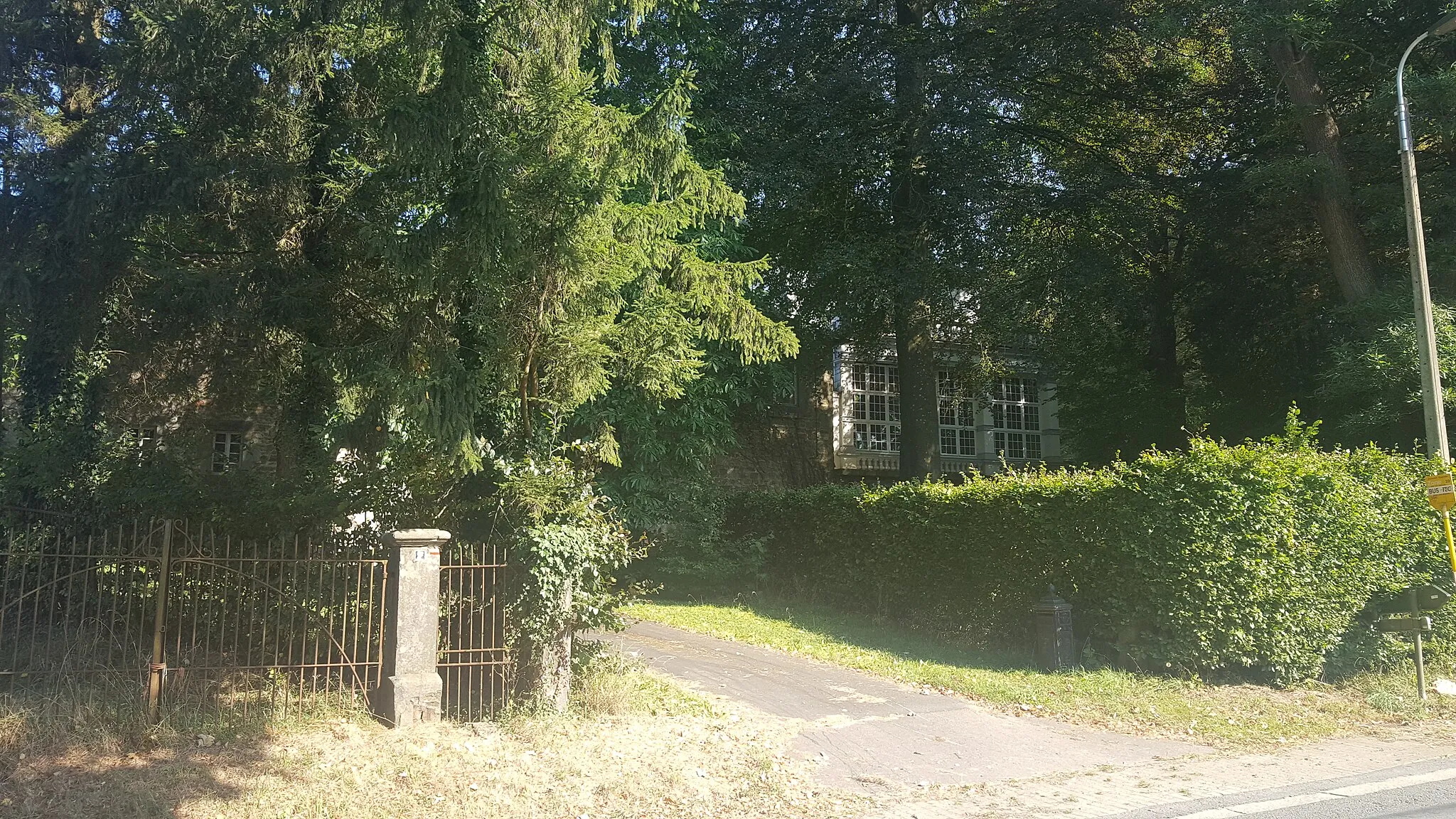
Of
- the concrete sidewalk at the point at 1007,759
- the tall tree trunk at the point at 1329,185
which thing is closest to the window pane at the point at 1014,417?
the tall tree trunk at the point at 1329,185

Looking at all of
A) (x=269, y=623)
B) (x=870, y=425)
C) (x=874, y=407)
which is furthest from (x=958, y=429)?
(x=269, y=623)

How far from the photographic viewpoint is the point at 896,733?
9.48 m

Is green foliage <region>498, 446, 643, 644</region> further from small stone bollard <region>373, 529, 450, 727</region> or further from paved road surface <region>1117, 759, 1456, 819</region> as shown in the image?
paved road surface <region>1117, 759, 1456, 819</region>

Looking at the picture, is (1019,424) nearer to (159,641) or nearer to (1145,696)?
(1145,696)

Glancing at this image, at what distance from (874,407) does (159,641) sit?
83.1 ft

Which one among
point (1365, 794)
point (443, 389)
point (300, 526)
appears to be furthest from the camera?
point (300, 526)

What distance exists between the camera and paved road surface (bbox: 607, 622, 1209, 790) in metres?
8.54

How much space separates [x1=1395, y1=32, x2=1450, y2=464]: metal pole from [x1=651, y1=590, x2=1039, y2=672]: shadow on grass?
6229mm

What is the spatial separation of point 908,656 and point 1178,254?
653 inches

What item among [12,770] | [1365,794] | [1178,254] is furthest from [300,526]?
[1178,254]

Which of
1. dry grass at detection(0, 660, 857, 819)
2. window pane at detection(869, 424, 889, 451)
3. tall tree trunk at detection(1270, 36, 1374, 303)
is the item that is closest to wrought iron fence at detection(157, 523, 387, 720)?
dry grass at detection(0, 660, 857, 819)

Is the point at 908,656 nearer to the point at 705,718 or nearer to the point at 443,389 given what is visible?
the point at 705,718

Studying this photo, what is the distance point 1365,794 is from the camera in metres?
7.57

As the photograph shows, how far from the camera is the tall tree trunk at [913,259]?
65.7 ft
